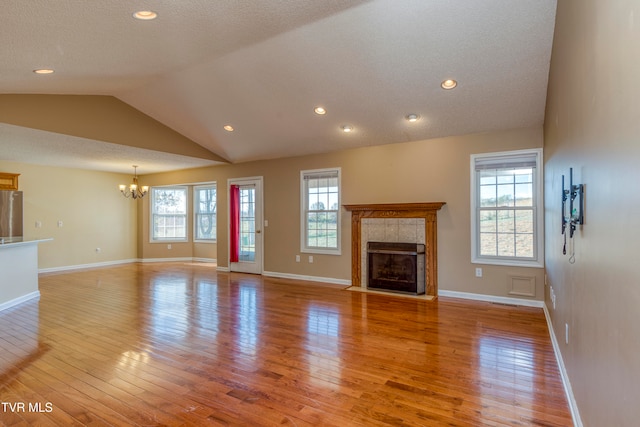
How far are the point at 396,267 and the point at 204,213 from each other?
19.4 ft

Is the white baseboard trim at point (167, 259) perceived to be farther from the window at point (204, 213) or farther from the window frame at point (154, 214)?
the window at point (204, 213)

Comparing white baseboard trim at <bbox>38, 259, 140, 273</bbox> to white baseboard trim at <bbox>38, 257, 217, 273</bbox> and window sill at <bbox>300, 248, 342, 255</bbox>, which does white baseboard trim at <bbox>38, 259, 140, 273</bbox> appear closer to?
white baseboard trim at <bbox>38, 257, 217, 273</bbox>

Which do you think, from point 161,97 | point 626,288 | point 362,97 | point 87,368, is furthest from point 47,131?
point 626,288

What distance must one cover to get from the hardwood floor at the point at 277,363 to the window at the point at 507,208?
736 millimetres

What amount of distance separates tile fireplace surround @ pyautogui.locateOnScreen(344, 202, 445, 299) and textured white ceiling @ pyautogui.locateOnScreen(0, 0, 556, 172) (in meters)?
1.13

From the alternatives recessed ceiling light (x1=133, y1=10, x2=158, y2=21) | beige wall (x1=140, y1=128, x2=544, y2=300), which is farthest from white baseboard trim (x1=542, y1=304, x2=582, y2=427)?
recessed ceiling light (x1=133, y1=10, x2=158, y2=21)

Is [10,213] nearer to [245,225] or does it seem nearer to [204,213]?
[204,213]

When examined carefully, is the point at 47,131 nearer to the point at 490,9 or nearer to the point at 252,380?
the point at 252,380

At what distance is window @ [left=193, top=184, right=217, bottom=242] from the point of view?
9.34 metres

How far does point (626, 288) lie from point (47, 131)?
6116 mm

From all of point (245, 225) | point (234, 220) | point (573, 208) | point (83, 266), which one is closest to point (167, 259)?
point (83, 266)

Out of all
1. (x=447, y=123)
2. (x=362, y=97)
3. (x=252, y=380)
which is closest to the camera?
(x=252, y=380)

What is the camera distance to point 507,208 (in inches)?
193

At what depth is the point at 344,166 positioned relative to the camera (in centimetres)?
625
